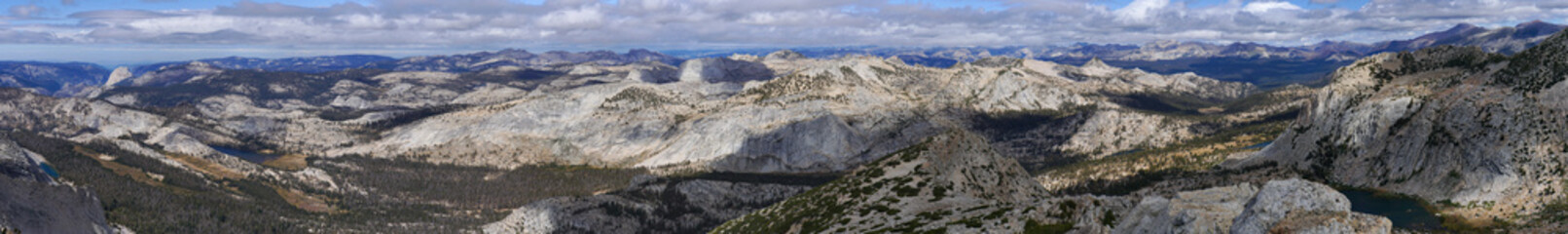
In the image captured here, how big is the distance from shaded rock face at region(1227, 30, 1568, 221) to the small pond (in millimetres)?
1849

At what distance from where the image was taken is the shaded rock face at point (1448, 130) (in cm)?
7319

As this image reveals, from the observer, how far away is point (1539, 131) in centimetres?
7538

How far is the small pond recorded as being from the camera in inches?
2928

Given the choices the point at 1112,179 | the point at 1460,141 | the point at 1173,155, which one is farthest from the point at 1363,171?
the point at 1173,155

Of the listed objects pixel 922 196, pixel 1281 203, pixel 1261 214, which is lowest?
pixel 922 196

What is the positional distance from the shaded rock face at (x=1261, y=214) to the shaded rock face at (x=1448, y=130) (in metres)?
44.7

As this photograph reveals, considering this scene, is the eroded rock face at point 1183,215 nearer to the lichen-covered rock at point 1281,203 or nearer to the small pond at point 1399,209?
the lichen-covered rock at point 1281,203

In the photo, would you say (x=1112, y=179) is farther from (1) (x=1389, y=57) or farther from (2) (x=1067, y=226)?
(2) (x=1067, y=226)

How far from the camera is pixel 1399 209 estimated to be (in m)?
83.2

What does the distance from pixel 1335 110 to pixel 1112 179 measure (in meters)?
61.5

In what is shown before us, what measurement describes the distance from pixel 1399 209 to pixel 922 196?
5409cm

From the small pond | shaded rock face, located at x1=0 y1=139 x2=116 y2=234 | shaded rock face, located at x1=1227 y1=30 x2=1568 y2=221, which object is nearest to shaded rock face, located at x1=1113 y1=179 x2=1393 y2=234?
the small pond

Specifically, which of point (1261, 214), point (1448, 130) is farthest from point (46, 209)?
point (1448, 130)

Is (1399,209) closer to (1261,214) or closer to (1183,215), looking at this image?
(1183,215)
